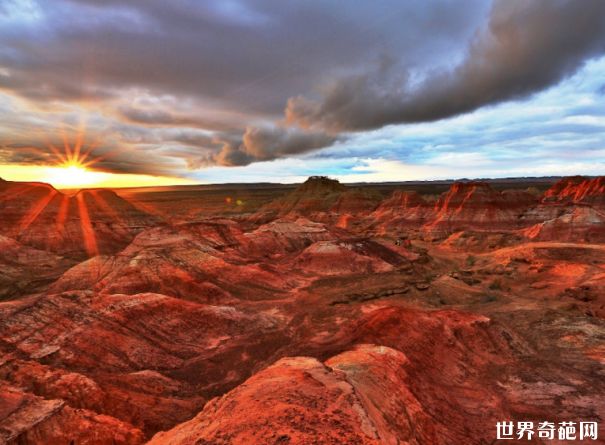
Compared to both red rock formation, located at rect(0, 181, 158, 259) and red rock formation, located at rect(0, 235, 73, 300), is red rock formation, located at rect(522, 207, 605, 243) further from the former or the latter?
red rock formation, located at rect(0, 181, 158, 259)

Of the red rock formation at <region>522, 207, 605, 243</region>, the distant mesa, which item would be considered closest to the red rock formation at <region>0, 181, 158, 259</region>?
the distant mesa

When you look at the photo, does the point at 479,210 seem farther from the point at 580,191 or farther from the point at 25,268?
the point at 25,268

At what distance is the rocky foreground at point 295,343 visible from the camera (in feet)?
38.7

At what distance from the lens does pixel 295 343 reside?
24234 mm

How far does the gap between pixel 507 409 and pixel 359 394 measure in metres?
10.9

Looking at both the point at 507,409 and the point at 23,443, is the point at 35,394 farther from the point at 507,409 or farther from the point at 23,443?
the point at 507,409

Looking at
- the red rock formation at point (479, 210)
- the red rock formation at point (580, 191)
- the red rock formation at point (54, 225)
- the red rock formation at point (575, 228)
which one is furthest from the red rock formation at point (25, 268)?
the red rock formation at point (580, 191)

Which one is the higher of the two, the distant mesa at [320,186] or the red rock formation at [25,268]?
the distant mesa at [320,186]

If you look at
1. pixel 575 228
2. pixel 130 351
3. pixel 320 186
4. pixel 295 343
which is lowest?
pixel 295 343

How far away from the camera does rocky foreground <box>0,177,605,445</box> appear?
11.8 meters

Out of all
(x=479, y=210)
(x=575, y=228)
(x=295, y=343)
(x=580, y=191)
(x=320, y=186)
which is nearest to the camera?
(x=295, y=343)

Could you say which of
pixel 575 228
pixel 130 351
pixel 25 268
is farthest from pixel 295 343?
pixel 575 228

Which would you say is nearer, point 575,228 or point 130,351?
point 130,351

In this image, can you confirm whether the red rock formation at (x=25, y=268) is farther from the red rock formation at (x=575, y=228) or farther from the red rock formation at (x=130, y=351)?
the red rock formation at (x=575, y=228)
